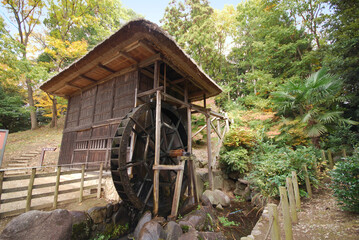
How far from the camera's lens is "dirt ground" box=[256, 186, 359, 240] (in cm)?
272

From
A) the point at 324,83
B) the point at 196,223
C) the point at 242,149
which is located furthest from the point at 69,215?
the point at 324,83

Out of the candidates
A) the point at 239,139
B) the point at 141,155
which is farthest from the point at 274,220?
the point at 239,139

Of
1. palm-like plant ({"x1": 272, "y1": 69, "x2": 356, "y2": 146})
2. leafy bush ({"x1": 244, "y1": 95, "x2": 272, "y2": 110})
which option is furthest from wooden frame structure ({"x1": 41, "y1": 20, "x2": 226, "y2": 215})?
leafy bush ({"x1": 244, "y1": 95, "x2": 272, "y2": 110})

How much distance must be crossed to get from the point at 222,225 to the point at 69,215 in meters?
3.84

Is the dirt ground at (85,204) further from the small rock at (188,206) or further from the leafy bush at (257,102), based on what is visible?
the leafy bush at (257,102)

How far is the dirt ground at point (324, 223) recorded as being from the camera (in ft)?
8.93

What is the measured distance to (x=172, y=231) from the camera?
343 centimetres

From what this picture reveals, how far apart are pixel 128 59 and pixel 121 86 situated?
1.07 m

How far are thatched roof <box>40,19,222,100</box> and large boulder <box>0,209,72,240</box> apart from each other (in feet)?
12.7

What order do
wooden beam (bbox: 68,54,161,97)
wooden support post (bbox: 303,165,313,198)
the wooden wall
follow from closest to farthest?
1. wooden support post (bbox: 303,165,313,198)
2. wooden beam (bbox: 68,54,161,97)
3. the wooden wall

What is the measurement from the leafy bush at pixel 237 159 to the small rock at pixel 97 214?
16.5ft

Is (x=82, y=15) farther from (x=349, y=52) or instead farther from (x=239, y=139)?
(x=349, y=52)

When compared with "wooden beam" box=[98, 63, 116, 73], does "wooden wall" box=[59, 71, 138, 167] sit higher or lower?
lower

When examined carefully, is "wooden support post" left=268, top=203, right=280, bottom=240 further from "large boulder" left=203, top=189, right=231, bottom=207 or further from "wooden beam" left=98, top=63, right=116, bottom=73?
"wooden beam" left=98, top=63, right=116, bottom=73
